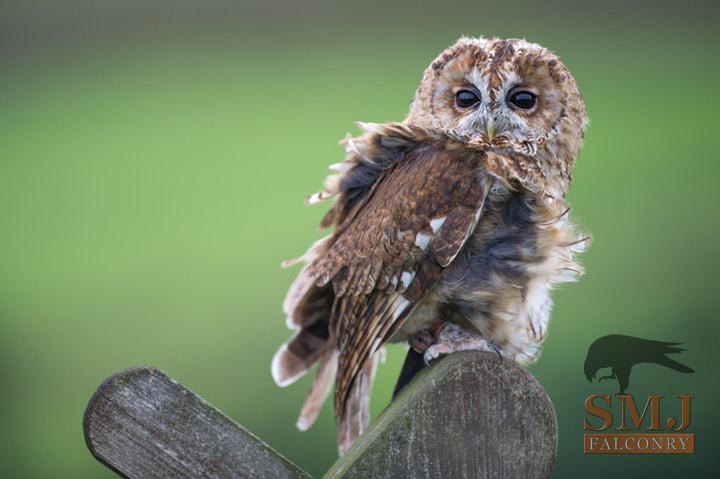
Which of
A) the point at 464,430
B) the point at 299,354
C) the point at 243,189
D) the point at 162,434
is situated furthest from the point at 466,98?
the point at 243,189

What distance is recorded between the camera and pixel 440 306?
6.25 feet

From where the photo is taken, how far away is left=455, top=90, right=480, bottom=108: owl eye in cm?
212

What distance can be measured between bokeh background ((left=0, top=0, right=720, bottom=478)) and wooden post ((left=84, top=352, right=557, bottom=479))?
1.63 m

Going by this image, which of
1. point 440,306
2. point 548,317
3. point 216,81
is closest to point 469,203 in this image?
point 440,306

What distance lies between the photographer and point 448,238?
1759 mm

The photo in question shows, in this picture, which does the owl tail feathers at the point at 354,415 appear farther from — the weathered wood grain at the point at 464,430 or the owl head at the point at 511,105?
the weathered wood grain at the point at 464,430

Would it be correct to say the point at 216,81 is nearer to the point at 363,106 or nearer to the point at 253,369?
the point at 363,106

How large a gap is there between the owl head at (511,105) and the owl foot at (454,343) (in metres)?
0.37

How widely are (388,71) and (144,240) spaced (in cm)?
138

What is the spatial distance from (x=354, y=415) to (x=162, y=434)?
3.05 feet

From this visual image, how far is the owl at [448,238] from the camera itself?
179cm

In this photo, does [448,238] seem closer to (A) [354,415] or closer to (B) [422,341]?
(B) [422,341]

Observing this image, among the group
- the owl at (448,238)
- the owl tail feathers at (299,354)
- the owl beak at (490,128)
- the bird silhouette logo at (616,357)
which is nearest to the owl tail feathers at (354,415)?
the owl at (448,238)

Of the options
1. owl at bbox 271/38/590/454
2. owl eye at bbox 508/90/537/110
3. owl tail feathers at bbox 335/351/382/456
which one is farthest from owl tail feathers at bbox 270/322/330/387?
owl eye at bbox 508/90/537/110
